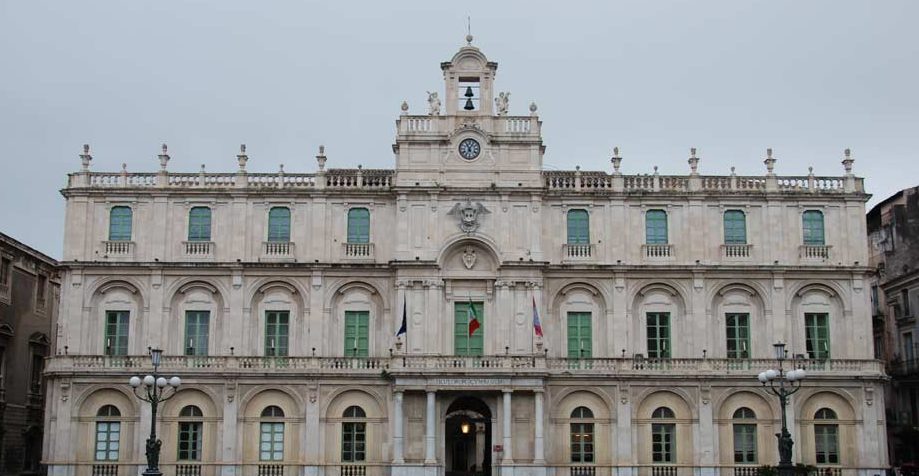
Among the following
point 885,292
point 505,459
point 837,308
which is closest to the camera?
point 505,459

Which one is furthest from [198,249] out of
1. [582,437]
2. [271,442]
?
[582,437]

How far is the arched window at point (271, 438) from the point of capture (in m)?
49.9

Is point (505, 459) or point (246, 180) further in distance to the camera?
point (246, 180)

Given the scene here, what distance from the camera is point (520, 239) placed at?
51031 millimetres

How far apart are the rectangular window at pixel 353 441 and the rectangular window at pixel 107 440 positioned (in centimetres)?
1015

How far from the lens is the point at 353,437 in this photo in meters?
50.1

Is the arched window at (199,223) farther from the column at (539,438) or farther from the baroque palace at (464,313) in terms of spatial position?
the column at (539,438)

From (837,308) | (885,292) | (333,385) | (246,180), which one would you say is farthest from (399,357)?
(885,292)

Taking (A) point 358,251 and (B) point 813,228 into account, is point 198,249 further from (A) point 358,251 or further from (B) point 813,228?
(B) point 813,228

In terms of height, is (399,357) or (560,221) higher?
(560,221)

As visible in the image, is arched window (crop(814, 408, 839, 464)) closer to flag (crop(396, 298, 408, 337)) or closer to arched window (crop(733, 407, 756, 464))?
arched window (crop(733, 407, 756, 464))

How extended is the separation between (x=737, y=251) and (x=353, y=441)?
1987cm

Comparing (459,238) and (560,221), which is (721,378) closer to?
(560,221)

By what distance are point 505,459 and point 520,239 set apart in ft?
32.9
